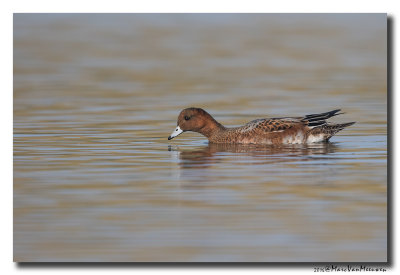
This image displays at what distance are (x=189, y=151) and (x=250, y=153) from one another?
2.89 ft

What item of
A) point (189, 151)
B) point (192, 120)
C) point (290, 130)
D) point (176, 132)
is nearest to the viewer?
point (189, 151)

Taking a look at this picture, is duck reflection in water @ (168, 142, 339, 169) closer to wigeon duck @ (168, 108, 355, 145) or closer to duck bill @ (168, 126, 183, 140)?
wigeon duck @ (168, 108, 355, 145)

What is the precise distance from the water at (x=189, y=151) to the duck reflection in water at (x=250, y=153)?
0.04 meters

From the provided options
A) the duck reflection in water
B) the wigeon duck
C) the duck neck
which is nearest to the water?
the duck reflection in water

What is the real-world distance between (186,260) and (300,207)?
1.65 meters

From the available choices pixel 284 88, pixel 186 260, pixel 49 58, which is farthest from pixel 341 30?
pixel 186 260

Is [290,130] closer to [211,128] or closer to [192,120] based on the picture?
[211,128]

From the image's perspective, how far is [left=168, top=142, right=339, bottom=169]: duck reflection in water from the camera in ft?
38.6

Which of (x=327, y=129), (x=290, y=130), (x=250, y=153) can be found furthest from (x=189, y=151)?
(x=327, y=129)

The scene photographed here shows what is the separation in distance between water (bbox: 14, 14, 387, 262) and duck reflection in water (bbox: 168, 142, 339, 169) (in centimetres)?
4

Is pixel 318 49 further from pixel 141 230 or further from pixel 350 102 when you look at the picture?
pixel 141 230

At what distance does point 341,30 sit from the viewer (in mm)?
22203

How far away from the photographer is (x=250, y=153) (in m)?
12.4
